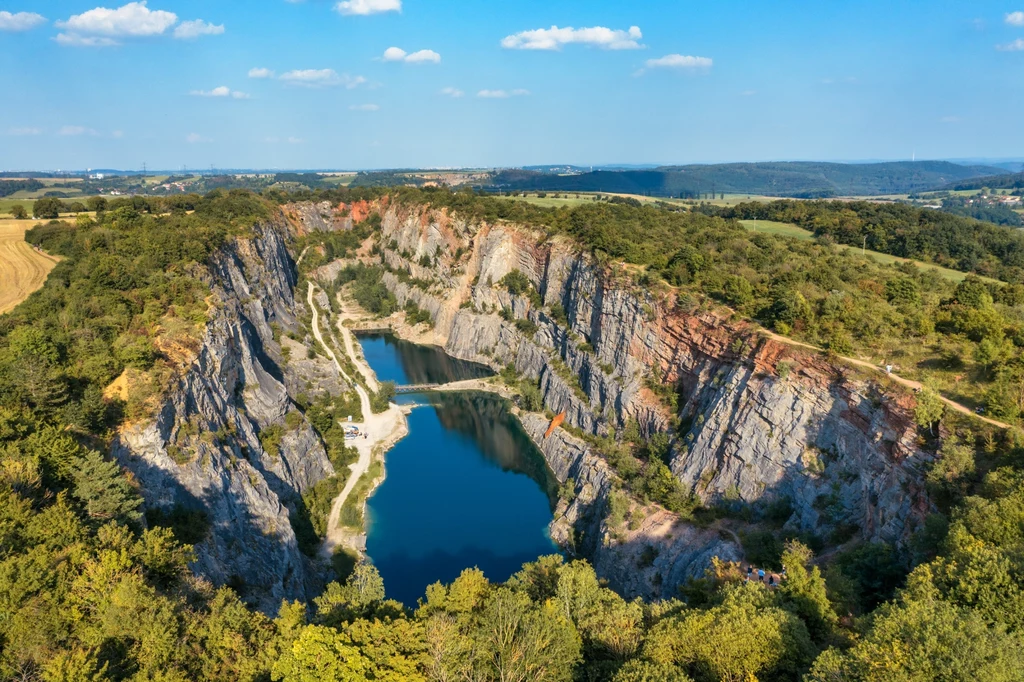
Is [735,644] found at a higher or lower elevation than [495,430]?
higher

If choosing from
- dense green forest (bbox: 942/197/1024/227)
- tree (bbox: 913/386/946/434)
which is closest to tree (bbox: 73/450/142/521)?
tree (bbox: 913/386/946/434)

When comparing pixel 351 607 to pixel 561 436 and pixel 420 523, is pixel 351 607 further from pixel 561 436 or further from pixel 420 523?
pixel 561 436

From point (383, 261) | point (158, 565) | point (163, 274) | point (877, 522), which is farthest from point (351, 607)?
point (383, 261)

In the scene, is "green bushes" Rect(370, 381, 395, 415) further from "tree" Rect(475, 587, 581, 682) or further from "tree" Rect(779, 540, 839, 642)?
"tree" Rect(779, 540, 839, 642)

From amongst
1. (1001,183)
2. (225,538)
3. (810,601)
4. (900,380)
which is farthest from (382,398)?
(1001,183)

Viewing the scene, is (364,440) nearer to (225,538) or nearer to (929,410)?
(225,538)

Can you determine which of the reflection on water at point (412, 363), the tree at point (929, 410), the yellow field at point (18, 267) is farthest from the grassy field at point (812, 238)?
the yellow field at point (18, 267)

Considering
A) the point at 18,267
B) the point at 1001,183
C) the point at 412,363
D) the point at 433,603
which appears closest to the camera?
the point at 433,603
